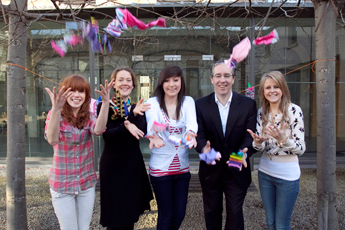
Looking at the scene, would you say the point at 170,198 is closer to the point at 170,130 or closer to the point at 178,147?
the point at 178,147

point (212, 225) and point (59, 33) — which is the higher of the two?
point (59, 33)

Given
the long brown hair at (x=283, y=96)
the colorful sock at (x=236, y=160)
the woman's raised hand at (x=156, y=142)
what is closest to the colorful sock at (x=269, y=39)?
the long brown hair at (x=283, y=96)

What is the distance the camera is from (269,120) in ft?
8.21

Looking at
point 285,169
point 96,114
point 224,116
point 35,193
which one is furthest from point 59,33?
point 285,169

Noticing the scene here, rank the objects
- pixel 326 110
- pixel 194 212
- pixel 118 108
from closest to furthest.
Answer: pixel 118 108 < pixel 326 110 < pixel 194 212

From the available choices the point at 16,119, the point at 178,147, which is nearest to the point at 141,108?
the point at 178,147

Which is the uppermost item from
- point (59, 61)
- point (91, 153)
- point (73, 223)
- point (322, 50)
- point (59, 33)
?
point (59, 33)

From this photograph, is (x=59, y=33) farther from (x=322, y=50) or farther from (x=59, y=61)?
(x=322, y=50)

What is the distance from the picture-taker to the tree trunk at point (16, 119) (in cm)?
289

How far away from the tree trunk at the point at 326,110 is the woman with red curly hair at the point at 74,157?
7.54 ft

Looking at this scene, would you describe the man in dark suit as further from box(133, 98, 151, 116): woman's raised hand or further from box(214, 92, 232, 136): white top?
box(133, 98, 151, 116): woman's raised hand

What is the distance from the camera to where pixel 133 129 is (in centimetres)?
232

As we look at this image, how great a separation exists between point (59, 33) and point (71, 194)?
615cm

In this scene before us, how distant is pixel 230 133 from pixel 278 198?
737mm
